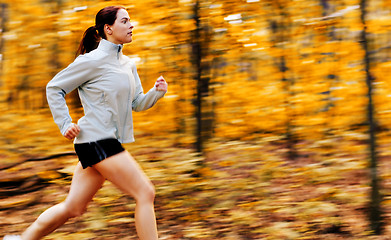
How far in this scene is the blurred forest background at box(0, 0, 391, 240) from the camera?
4676 millimetres

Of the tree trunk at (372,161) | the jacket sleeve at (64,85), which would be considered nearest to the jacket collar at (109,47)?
the jacket sleeve at (64,85)

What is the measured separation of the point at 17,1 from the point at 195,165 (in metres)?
2.39

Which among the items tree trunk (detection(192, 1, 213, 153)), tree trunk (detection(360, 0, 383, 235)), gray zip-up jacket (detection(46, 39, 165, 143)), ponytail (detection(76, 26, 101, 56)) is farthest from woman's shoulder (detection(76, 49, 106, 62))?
tree trunk (detection(360, 0, 383, 235))

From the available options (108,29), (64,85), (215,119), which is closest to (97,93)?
(64,85)

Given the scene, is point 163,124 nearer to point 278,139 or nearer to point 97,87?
point 278,139

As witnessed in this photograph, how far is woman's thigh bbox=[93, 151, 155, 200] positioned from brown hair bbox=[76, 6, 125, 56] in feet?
2.55

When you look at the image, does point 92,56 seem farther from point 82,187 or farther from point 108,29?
point 82,187

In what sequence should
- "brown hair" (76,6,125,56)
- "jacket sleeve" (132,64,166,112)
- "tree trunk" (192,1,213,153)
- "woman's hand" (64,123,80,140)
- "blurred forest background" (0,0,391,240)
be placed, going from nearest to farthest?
"woman's hand" (64,123,80,140) < "brown hair" (76,6,125,56) < "jacket sleeve" (132,64,166,112) < "blurred forest background" (0,0,391,240) < "tree trunk" (192,1,213,153)

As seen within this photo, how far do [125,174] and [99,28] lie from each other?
94 centimetres

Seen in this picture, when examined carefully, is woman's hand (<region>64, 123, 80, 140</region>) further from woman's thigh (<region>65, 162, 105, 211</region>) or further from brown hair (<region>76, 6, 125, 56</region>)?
brown hair (<region>76, 6, 125, 56</region>)

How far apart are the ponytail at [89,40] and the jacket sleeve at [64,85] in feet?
1.11

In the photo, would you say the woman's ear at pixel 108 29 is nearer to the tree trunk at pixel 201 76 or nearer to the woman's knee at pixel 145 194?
the woman's knee at pixel 145 194

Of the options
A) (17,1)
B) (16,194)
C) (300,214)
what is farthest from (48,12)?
(300,214)

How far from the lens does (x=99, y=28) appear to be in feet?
10.7
